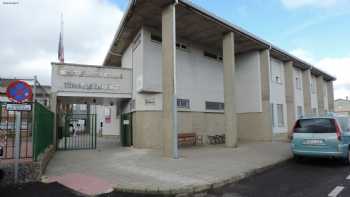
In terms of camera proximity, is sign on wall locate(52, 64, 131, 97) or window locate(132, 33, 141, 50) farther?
window locate(132, 33, 141, 50)

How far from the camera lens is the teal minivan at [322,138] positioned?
8445 millimetres

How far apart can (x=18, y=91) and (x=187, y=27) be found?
9762mm

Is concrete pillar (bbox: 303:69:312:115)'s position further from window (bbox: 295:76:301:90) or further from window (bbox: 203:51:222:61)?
window (bbox: 203:51:222:61)

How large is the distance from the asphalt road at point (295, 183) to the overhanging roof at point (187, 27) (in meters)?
8.06

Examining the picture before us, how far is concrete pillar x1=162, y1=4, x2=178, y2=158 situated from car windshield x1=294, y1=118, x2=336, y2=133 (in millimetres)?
4696

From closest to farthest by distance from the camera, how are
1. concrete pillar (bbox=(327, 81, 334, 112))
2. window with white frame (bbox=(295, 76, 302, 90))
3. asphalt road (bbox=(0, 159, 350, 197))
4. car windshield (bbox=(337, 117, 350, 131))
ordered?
asphalt road (bbox=(0, 159, 350, 197))
car windshield (bbox=(337, 117, 350, 131))
window with white frame (bbox=(295, 76, 302, 90))
concrete pillar (bbox=(327, 81, 334, 112))

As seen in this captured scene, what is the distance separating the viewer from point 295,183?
21.3ft

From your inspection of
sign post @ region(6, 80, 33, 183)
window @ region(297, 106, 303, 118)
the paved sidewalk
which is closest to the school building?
the paved sidewalk

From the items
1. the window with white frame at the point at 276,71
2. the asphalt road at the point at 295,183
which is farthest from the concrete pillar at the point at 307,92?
the asphalt road at the point at 295,183

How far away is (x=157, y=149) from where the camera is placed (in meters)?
13.6

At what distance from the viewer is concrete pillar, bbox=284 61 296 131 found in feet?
68.6

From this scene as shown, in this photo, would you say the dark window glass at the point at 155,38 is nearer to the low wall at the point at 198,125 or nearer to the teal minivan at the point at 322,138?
the low wall at the point at 198,125

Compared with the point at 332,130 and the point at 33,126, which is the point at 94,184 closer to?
the point at 33,126

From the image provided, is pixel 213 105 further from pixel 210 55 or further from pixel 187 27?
pixel 187 27
